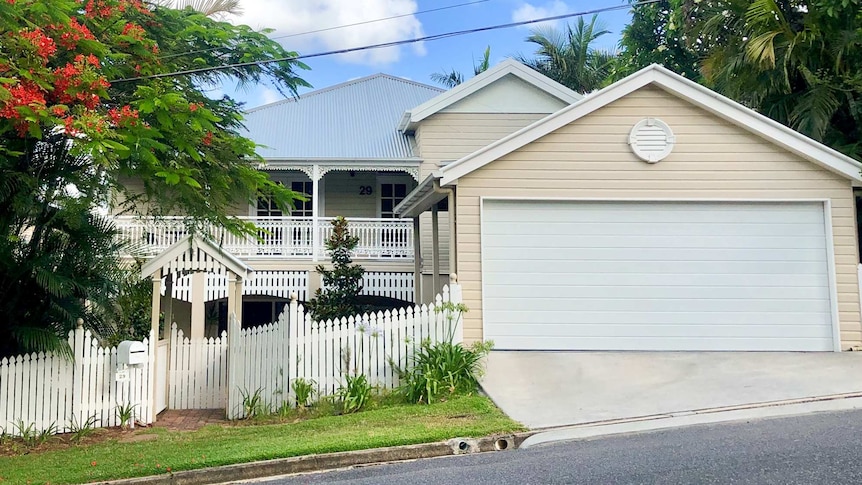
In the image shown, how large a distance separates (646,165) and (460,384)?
15.9 ft

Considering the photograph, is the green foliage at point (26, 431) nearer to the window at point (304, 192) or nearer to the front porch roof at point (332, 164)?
the front porch roof at point (332, 164)

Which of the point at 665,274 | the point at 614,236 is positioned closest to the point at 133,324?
the point at 614,236

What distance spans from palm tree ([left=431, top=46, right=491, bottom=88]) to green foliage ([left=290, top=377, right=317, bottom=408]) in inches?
950

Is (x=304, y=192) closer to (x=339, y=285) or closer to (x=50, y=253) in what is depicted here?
(x=339, y=285)

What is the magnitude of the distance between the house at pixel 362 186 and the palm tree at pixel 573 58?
1154 centimetres

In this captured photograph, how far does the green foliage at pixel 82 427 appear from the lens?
762 centimetres

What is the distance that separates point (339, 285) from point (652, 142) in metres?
7.34

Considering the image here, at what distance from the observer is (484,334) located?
9.46m

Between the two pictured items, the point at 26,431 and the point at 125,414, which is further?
the point at 125,414

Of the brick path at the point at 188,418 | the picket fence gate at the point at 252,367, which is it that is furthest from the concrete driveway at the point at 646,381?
the brick path at the point at 188,418

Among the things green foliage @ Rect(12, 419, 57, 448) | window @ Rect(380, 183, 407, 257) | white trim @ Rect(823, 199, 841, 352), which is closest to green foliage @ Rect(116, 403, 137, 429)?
green foliage @ Rect(12, 419, 57, 448)

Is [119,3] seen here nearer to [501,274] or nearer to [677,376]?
[501,274]

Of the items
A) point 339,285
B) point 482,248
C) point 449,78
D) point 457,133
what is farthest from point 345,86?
point 482,248

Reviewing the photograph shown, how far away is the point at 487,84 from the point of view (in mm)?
17031
